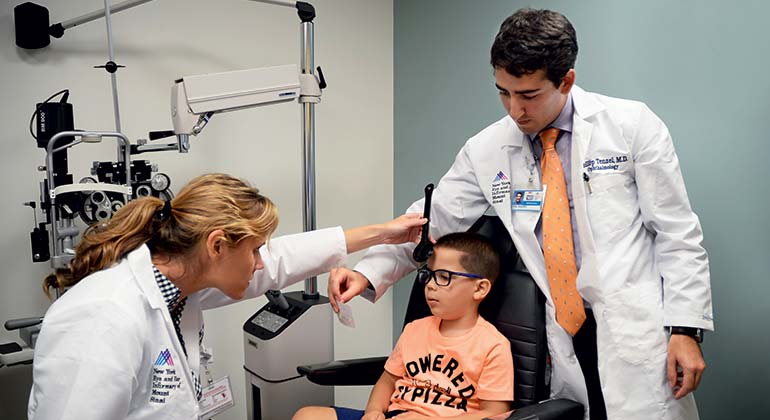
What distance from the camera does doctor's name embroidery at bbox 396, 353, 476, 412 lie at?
1.50m

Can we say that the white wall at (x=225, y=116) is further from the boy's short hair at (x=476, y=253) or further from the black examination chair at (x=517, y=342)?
the boy's short hair at (x=476, y=253)

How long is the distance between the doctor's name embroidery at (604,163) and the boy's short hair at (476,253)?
0.33 m

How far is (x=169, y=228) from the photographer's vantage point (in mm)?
1246

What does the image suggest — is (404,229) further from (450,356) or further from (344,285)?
(450,356)

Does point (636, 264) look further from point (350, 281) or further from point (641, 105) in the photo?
point (350, 281)

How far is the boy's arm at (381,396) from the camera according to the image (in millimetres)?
1545

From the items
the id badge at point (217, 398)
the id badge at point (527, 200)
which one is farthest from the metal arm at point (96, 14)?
the id badge at point (527, 200)

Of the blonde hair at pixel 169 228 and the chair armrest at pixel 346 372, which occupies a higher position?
the blonde hair at pixel 169 228

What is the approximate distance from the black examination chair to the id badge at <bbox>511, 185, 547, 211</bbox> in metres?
0.11

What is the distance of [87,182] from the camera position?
185 cm

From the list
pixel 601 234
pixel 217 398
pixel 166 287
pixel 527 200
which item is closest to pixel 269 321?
pixel 217 398

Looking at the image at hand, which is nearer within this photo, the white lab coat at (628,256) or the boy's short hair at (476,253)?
the white lab coat at (628,256)

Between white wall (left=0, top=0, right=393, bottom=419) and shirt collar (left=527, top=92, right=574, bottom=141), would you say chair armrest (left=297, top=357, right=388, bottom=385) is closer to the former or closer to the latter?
shirt collar (left=527, top=92, right=574, bottom=141)

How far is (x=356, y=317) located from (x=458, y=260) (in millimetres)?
1396
